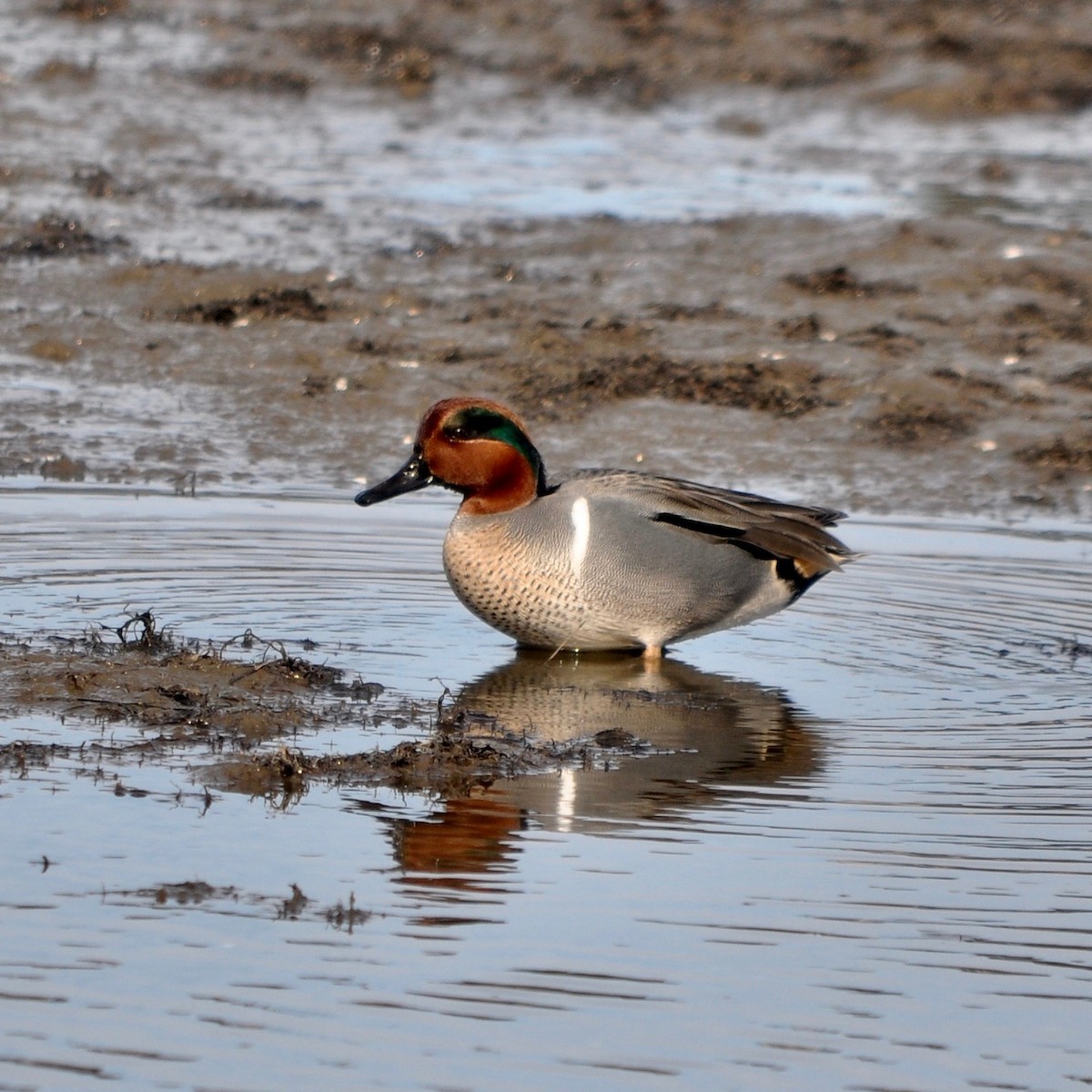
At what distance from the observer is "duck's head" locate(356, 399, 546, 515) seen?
256 inches

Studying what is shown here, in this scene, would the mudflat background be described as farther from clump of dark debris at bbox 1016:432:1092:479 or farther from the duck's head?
the duck's head

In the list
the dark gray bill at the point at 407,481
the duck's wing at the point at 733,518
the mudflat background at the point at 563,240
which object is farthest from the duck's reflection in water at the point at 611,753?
the mudflat background at the point at 563,240

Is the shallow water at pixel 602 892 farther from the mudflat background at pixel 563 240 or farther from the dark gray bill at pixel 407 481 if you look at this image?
the mudflat background at pixel 563 240

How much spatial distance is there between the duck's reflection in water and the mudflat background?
2.70 m

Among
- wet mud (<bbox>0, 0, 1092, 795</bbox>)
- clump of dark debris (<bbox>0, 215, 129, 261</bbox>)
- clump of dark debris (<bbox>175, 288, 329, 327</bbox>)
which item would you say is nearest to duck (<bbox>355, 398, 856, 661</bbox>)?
wet mud (<bbox>0, 0, 1092, 795</bbox>)

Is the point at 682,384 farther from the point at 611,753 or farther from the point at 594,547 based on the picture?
the point at 611,753

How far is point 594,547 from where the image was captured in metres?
6.29

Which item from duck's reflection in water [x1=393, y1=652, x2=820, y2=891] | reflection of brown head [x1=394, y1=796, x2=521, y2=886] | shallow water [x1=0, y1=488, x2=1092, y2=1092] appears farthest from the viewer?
duck's reflection in water [x1=393, y1=652, x2=820, y2=891]

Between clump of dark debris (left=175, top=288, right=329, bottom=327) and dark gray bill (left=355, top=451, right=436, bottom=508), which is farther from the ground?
clump of dark debris (left=175, top=288, right=329, bottom=327)

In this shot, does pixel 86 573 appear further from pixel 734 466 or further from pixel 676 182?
pixel 676 182

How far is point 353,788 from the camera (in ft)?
15.4

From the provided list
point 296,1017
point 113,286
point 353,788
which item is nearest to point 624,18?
point 113,286

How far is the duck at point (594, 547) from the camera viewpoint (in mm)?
6281

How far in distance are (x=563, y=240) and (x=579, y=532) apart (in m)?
6.06
